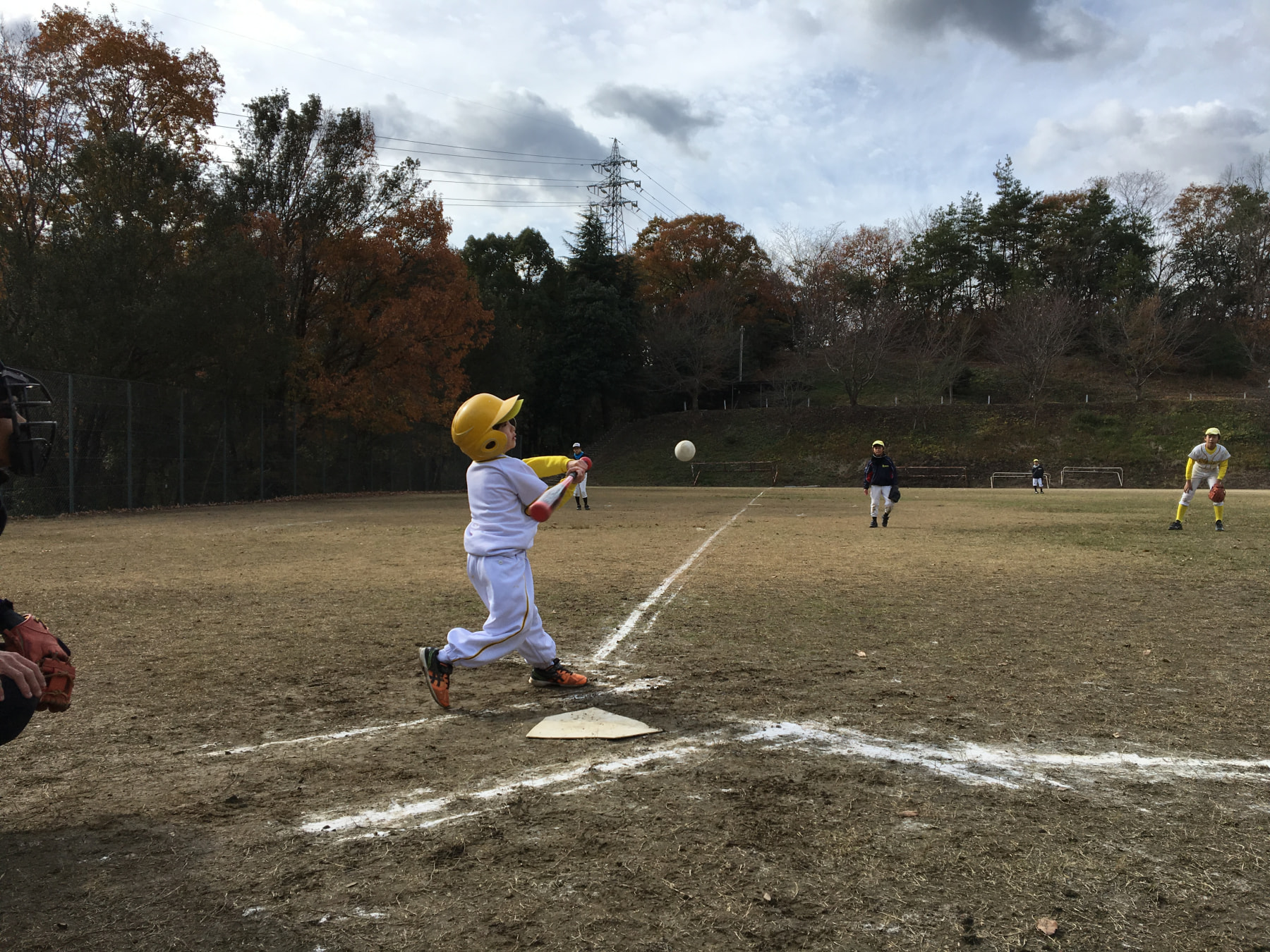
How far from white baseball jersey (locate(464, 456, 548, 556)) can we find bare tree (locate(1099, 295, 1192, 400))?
59.2 meters

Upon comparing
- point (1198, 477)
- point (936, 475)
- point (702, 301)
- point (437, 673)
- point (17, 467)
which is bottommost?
point (437, 673)

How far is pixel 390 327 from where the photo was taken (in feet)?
111

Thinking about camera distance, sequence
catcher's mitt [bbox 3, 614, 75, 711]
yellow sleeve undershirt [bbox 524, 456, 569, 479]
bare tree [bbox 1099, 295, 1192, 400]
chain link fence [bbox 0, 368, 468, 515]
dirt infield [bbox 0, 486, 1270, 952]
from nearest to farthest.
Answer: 1. dirt infield [bbox 0, 486, 1270, 952]
2. catcher's mitt [bbox 3, 614, 75, 711]
3. yellow sleeve undershirt [bbox 524, 456, 569, 479]
4. chain link fence [bbox 0, 368, 468, 515]
5. bare tree [bbox 1099, 295, 1192, 400]

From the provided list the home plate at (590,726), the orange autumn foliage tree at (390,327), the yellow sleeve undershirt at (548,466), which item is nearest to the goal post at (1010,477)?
the orange autumn foliage tree at (390,327)

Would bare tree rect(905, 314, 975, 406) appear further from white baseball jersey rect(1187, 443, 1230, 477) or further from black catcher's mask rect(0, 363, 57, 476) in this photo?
black catcher's mask rect(0, 363, 57, 476)

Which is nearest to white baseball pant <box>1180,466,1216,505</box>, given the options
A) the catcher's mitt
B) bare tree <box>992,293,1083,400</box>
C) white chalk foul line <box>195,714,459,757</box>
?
white chalk foul line <box>195,714,459,757</box>

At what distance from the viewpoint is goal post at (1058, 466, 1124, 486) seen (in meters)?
47.7

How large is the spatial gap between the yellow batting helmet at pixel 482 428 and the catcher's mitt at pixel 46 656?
2.57m

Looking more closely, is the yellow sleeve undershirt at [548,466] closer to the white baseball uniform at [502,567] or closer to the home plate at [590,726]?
the white baseball uniform at [502,567]

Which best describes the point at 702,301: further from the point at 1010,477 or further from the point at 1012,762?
the point at 1012,762

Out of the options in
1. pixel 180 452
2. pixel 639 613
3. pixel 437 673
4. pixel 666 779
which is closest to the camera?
pixel 666 779

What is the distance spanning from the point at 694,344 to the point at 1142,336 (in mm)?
28404

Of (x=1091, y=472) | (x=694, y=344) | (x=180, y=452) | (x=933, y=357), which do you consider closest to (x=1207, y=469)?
(x=180, y=452)

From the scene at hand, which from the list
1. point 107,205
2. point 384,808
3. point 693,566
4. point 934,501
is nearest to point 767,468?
point 934,501
